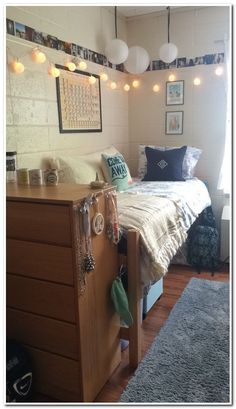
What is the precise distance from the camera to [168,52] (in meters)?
3.10

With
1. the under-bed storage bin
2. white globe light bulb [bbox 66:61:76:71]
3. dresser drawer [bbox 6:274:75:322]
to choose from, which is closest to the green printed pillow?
white globe light bulb [bbox 66:61:76:71]

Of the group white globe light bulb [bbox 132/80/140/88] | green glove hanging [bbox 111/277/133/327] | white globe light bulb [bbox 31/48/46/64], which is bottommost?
green glove hanging [bbox 111/277/133/327]

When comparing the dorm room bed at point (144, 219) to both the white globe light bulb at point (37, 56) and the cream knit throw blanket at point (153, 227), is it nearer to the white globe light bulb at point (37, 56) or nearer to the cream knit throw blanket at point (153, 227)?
the cream knit throw blanket at point (153, 227)

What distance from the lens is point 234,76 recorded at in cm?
129

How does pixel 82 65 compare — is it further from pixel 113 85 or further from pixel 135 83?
pixel 135 83

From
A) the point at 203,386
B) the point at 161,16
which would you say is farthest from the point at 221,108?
the point at 203,386

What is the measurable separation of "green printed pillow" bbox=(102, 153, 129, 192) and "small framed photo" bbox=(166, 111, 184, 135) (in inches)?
40.8

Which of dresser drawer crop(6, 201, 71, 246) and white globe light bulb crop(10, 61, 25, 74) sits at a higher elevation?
white globe light bulb crop(10, 61, 25, 74)

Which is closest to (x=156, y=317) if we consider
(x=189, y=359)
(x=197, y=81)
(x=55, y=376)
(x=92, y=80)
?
(x=189, y=359)

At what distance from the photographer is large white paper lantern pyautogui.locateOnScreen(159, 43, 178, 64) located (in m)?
3.09

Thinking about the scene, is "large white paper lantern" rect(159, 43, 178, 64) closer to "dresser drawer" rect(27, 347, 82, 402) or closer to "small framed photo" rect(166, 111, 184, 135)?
"small framed photo" rect(166, 111, 184, 135)

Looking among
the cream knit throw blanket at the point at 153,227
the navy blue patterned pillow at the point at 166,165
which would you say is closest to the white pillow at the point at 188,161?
Answer: the navy blue patterned pillow at the point at 166,165

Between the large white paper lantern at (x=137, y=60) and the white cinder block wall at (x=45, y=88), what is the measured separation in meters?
0.23

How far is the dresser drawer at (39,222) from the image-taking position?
135cm
